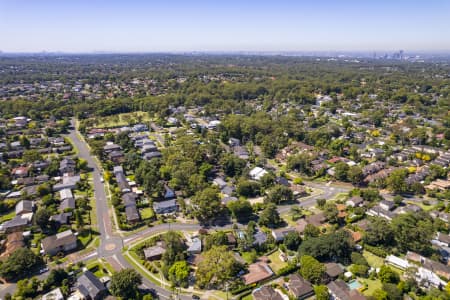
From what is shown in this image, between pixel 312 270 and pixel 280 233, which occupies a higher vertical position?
pixel 312 270

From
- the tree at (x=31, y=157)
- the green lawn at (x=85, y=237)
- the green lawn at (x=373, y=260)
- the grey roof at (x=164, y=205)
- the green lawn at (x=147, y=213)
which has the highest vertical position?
the tree at (x=31, y=157)

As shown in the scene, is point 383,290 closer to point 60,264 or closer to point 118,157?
point 60,264

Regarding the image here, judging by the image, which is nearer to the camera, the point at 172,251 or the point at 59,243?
the point at 172,251

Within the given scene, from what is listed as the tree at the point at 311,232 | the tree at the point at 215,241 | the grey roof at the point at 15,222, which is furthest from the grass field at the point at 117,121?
the tree at the point at 311,232

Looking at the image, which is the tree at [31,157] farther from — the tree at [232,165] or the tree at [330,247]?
the tree at [330,247]

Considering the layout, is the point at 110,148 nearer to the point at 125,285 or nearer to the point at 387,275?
the point at 125,285

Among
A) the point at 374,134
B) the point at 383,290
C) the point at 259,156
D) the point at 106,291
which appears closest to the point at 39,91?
the point at 259,156

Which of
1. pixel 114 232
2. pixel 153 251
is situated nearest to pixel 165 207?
pixel 114 232
